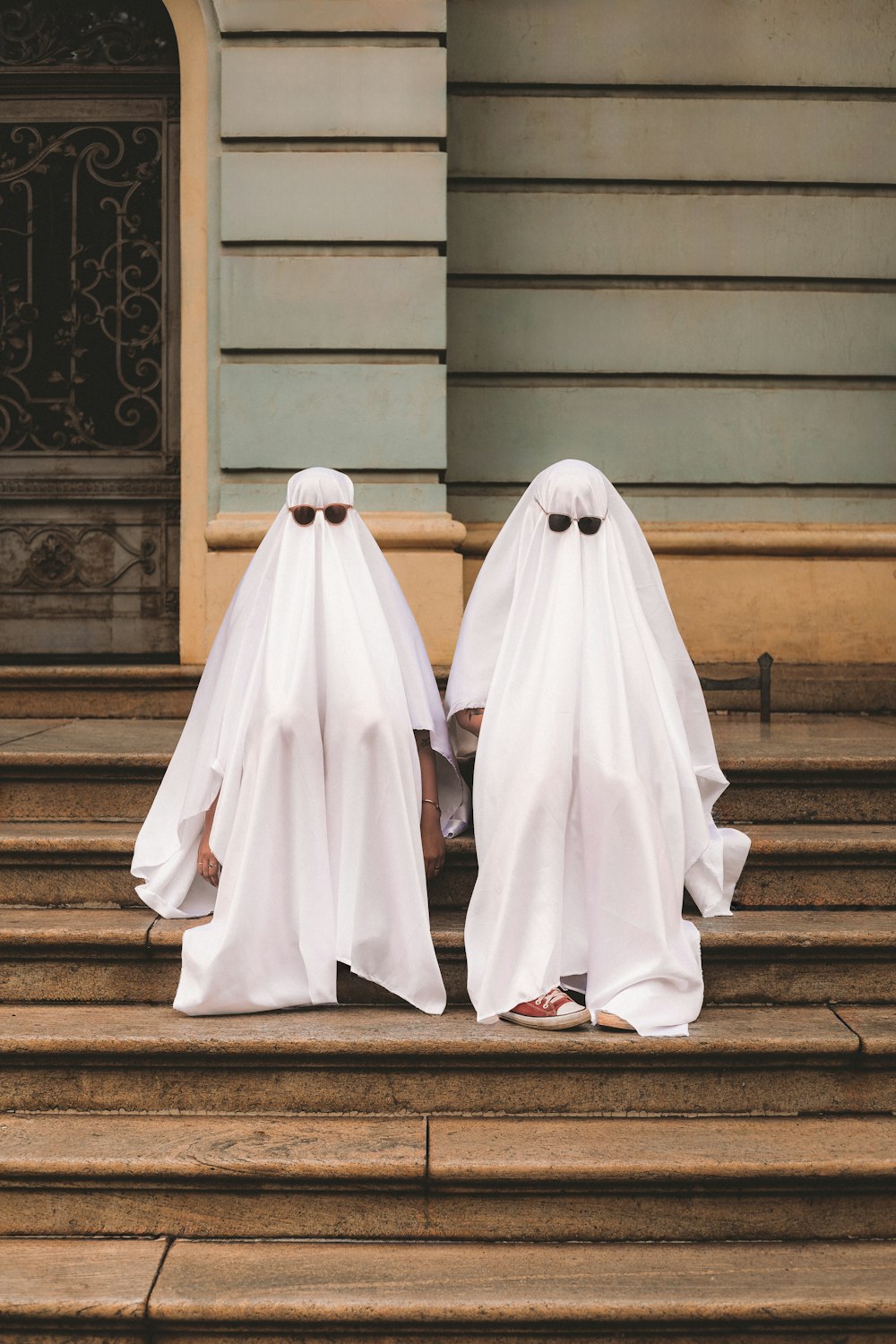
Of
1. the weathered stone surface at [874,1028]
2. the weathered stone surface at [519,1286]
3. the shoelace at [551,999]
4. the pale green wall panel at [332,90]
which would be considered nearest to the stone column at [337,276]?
the pale green wall panel at [332,90]

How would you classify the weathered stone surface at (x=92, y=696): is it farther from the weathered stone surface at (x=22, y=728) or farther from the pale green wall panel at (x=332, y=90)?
the pale green wall panel at (x=332, y=90)

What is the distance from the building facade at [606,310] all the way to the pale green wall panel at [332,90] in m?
0.52

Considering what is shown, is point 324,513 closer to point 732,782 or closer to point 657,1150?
point 732,782

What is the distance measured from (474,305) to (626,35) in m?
1.78

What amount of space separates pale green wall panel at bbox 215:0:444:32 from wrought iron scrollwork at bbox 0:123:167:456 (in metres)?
0.97

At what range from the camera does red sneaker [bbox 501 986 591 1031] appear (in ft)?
11.6

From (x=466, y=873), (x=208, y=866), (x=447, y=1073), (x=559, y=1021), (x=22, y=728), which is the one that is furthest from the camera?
(x=22, y=728)

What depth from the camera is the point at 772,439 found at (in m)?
7.04

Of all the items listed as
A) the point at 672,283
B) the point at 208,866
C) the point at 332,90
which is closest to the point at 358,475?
the point at 332,90

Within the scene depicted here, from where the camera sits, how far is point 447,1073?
3443 millimetres

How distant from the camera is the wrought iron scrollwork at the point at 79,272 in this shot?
22.7 feet

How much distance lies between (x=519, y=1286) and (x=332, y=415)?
182 inches

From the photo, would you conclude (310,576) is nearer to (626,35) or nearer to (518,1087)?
(518,1087)

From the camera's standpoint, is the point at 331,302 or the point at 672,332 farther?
the point at 672,332
